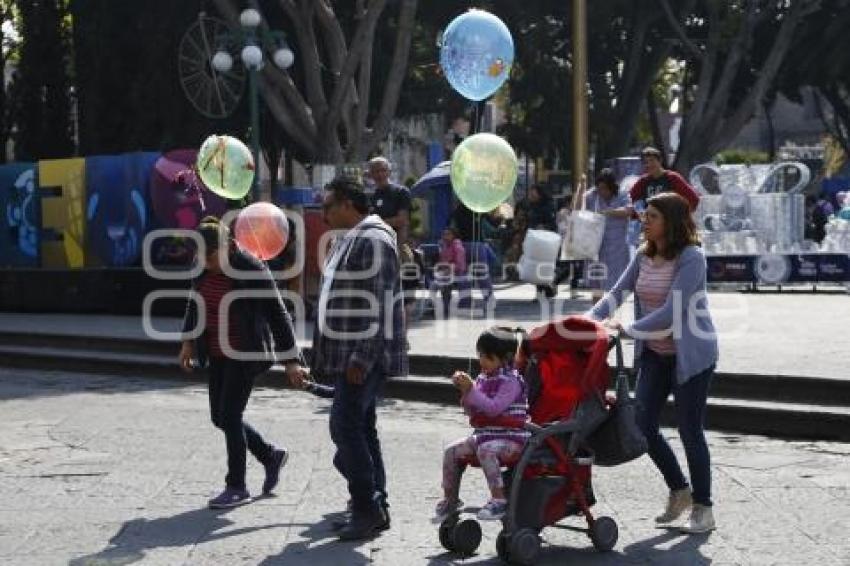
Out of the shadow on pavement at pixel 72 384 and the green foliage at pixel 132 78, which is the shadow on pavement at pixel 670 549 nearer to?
the shadow on pavement at pixel 72 384

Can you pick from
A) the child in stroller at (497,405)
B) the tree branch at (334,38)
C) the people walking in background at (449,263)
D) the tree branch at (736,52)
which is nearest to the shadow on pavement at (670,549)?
the child in stroller at (497,405)

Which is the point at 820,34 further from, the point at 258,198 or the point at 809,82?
the point at 258,198

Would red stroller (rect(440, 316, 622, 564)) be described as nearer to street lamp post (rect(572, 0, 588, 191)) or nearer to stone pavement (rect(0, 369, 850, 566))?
stone pavement (rect(0, 369, 850, 566))

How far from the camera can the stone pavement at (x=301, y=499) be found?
6707 millimetres

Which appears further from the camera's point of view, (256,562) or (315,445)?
(315,445)

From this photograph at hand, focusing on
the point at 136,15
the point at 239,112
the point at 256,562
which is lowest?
the point at 256,562

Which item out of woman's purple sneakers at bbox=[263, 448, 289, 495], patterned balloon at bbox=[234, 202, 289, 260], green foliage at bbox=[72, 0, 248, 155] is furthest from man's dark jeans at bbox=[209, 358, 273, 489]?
green foliage at bbox=[72, 0, 248, 155]

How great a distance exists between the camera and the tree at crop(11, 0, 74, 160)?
100 ft

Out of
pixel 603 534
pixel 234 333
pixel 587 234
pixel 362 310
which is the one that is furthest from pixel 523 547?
pixel 587 234

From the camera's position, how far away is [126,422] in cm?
1130

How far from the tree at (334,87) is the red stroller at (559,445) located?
742 inches

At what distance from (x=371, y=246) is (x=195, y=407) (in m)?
5.63

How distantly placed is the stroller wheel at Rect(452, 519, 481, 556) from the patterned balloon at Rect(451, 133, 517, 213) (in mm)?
6836

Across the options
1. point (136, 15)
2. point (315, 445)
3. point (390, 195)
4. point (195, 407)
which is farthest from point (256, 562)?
point (136, 15)
